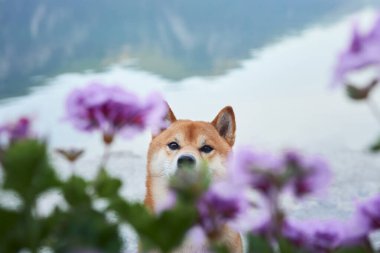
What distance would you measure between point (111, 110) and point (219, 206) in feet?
0.37

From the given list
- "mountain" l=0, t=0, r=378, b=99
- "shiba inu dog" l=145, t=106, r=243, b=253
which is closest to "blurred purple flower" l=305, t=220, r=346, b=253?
"shiba inu dog" l=145, t=106, r=243, b=253

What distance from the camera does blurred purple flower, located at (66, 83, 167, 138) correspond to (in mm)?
583

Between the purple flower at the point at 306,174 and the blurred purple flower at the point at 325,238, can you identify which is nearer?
the purple flower at the point at 306,174

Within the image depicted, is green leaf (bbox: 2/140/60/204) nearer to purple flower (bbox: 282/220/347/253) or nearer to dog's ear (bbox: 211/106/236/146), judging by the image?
purple flower (bbox: 282/220/347/253)

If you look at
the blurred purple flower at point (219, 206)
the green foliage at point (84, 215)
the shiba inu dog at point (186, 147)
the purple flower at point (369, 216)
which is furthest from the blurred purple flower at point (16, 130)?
the shiba inu dog at point (186, 147)

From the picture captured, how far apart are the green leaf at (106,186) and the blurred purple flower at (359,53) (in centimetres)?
16

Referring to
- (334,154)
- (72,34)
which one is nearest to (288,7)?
(72,34)

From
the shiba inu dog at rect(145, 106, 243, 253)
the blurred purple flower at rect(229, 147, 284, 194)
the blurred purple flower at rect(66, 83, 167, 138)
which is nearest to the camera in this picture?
the blurred purple flower at rect(229, 147, 284, 194)

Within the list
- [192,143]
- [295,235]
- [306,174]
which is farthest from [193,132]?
[306,174]

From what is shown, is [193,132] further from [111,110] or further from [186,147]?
[111,110]

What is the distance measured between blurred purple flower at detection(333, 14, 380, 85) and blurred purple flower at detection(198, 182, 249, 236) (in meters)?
0.10

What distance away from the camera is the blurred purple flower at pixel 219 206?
52 cm

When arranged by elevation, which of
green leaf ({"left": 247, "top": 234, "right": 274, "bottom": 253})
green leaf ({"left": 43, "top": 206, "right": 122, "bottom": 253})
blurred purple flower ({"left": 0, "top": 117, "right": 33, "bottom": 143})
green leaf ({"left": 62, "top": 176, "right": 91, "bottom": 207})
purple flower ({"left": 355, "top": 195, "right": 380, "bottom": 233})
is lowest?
purple flower ({"left": 355, "top": 195, "right": 380, "bottom": 233})

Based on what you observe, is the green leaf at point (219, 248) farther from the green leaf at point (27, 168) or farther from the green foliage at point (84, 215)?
the green leaf at point (27, 168)
